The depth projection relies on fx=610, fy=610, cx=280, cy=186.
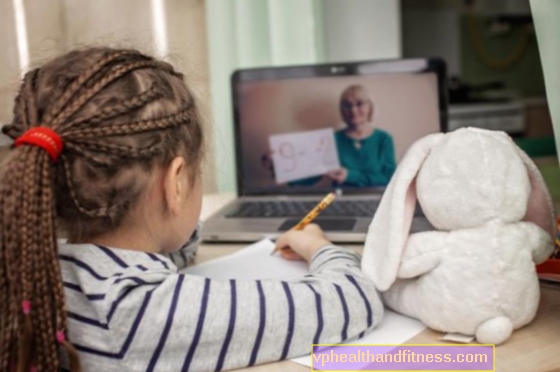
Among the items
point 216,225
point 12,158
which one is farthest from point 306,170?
point 12,158

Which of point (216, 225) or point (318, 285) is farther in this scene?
point (216, 225)

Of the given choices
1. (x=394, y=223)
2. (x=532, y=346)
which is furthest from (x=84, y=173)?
(x=532, y=346)

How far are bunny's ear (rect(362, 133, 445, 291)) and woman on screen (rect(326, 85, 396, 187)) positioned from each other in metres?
0.50

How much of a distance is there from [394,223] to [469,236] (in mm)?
65

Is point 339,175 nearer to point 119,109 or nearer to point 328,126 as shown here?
point 328,126

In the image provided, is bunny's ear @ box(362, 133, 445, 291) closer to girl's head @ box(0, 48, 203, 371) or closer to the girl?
the girl

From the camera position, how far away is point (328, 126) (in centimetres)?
109

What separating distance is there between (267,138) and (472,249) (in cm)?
63

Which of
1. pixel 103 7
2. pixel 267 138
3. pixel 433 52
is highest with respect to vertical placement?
pixel 103 7

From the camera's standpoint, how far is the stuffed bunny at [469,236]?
517mm

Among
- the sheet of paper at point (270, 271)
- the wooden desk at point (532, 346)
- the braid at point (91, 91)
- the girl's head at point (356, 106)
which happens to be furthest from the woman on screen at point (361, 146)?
the braid at point (91, 91)

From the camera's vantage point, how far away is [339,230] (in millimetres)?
850

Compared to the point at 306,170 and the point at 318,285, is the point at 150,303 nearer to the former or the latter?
the point at 318,285

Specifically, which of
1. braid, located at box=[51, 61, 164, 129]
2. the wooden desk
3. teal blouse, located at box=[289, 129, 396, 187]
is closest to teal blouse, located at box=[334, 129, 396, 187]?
teal blouse, located at box=[289, 129, 396, 187]
